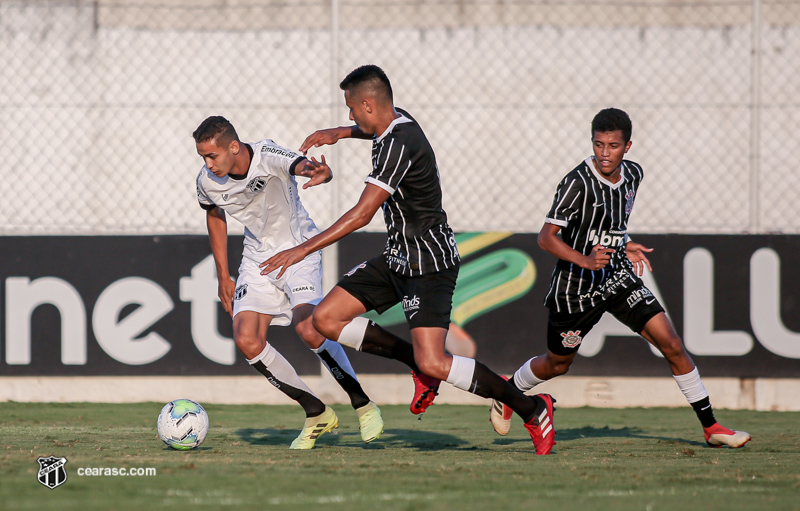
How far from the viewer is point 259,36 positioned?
10.5 metres

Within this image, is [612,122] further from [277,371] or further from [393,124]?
[277,371]

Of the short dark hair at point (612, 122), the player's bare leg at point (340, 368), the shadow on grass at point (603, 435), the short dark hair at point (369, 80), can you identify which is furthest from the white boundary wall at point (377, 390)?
the short dark hair at point (369, 80)

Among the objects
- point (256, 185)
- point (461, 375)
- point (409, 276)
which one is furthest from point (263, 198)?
point (461, 375)

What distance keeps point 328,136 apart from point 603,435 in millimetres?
2937

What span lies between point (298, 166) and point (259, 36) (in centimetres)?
575

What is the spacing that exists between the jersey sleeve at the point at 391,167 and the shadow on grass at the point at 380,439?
175 centimetres

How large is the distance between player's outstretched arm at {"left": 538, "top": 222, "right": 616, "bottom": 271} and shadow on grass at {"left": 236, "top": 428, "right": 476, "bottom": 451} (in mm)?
1369

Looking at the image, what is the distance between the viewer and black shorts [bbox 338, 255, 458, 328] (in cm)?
488

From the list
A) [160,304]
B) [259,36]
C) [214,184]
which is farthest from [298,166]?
[259,36]

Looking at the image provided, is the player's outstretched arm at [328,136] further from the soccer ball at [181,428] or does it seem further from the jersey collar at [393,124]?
the soccer ball at [181,428]

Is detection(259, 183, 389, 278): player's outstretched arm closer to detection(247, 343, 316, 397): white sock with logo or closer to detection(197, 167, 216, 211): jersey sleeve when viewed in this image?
detection(247, 343, 316, 397): white sock with logo

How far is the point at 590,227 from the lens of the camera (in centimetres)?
536

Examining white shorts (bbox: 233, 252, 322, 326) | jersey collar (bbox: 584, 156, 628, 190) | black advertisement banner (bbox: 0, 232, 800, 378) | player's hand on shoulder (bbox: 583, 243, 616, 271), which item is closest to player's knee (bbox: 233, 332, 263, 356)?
white shorts (bbox: 233, 252, 322, 326)

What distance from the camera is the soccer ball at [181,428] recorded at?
4980 mm
